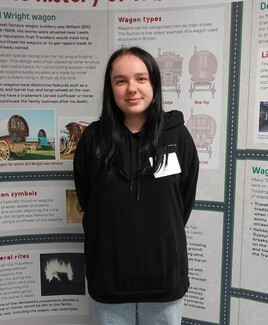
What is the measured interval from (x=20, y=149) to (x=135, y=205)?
0.81 metres

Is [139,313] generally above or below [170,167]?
below

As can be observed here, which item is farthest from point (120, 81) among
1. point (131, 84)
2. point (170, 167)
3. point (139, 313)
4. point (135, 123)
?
point (139, 313)

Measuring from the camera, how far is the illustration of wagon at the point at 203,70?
1.61 meters

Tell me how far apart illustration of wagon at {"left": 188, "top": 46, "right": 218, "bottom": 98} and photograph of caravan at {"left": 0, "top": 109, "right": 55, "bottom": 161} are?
28.4 inches

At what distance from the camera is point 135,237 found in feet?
4.00

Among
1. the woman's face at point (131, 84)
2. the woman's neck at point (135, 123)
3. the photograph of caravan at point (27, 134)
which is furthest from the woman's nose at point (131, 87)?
the photograph of caravan at point (27, 134)

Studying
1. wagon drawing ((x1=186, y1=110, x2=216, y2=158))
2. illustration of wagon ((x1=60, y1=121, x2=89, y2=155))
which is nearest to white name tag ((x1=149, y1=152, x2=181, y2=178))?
wagon drawing ((x1=186, y1=110, x2=216, y2=158))

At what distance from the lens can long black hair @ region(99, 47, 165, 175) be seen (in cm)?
123

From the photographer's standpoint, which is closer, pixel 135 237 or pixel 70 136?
pixel 135 237

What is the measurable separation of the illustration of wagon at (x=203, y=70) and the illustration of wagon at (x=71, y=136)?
574 millimetres

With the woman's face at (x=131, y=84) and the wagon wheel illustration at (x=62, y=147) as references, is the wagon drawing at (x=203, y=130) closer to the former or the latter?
the woman's face at (x=131, y=84)

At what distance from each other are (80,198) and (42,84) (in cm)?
61

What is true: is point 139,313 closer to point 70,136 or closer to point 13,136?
point 70,136

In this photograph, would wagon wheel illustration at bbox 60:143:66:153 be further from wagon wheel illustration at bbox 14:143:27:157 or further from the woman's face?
the woman's face
